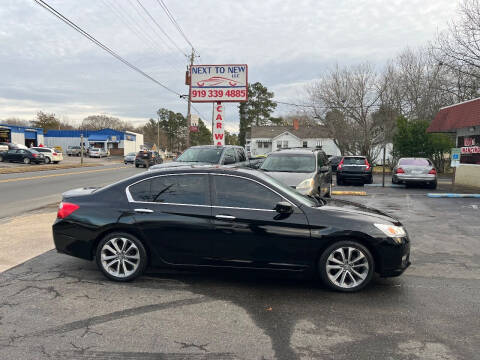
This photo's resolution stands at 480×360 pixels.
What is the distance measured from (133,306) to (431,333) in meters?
2.99

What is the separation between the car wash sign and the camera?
19.2 metres

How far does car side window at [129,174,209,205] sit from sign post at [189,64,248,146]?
1442 centimetres

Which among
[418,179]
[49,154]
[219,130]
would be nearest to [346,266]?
[219,130]

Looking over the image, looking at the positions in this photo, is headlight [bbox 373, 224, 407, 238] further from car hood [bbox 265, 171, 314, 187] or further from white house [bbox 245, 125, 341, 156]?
white house [bbox 245, 125, 341, 156]

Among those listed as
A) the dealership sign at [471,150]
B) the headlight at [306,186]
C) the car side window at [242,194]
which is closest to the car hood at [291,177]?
the headlight at [306,186]

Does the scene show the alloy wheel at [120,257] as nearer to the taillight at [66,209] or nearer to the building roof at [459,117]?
the taillight at [66,209]

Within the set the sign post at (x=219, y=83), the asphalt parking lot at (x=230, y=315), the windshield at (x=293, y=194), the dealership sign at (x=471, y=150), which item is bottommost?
the asphalt parking lot at (x=230, y=315)

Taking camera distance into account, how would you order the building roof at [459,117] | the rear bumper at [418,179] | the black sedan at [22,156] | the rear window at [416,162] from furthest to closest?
the black sedan at [22,156]
the building roof at [459,117]
the rear window at [416,162]
the rear bumper at [418,179]

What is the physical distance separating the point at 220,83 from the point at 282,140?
159 ft

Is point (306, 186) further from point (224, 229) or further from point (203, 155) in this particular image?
point (224, 229)

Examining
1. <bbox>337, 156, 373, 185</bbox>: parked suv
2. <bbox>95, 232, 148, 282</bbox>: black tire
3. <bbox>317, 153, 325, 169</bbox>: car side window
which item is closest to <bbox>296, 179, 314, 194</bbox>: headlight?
<bbox>317, 153, 325, 169</bbox>: car side window

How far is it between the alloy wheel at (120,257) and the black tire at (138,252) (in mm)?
16

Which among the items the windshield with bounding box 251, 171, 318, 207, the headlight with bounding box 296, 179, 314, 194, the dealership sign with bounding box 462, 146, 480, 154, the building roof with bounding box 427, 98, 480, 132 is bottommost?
the headlight with bounding box 296, 179, 314, 194

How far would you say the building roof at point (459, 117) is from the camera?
17234 mm
